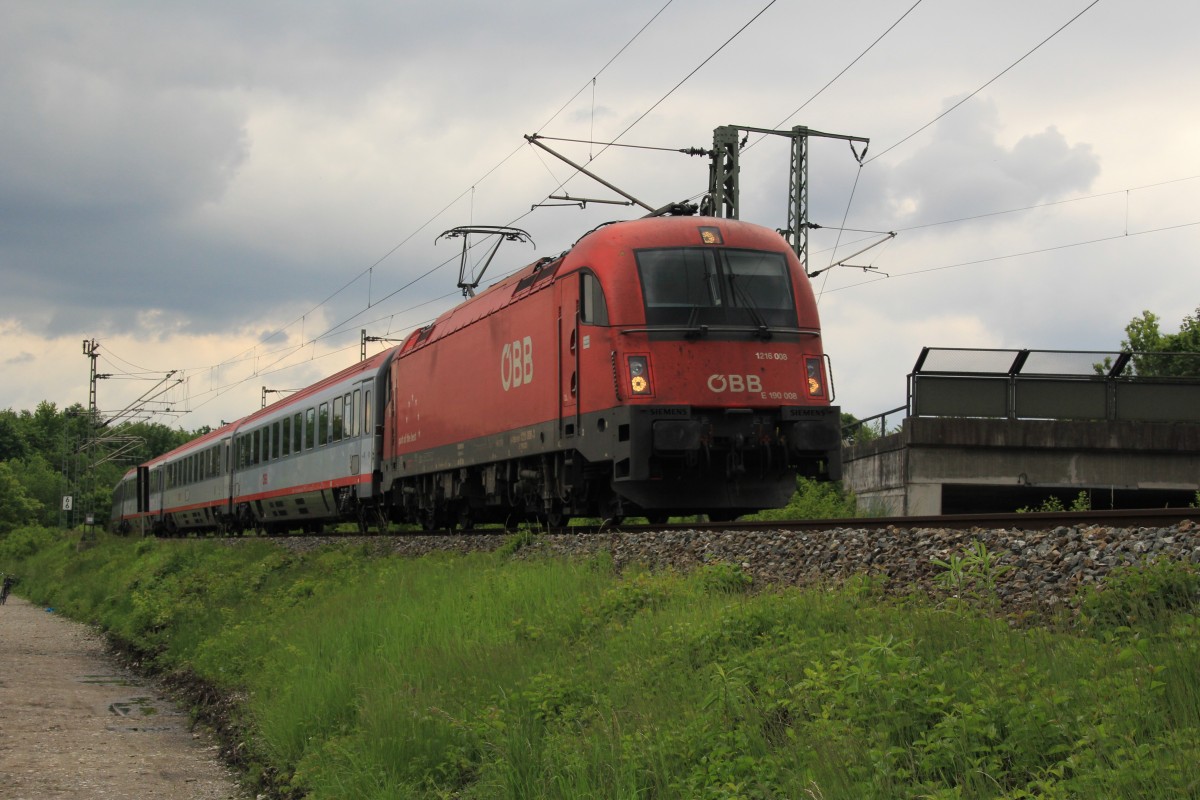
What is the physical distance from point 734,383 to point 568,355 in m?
2.12

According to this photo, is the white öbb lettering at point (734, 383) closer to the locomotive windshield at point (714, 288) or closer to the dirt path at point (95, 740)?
the locomotive windshield at point (714, 288)

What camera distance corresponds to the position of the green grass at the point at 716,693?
15.9 ft

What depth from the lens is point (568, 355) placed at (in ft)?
49.0

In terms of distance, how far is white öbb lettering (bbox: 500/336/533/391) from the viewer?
16.2 meters

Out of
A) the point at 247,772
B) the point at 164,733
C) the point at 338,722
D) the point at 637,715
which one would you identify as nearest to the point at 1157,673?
the point at 637,715

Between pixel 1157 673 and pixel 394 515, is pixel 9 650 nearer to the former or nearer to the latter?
pixel 394 515

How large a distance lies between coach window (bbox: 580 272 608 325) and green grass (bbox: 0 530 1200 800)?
10.3 ft

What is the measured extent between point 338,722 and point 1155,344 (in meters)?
55.6

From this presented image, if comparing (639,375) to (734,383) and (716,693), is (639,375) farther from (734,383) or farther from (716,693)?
(716,693)

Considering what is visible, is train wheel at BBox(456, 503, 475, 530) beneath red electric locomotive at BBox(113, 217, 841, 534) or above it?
beneath

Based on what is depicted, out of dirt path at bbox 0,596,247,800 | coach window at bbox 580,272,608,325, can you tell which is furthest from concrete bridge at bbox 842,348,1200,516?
dirt path at bbox 0,596,247,800

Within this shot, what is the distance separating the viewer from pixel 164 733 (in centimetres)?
1292

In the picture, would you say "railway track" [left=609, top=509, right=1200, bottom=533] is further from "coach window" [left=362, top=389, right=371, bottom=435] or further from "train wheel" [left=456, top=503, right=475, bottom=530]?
"coach window" [left=362, top=389, right=371, bottom=435]

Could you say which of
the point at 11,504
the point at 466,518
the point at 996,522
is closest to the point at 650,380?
the point at 996,522
